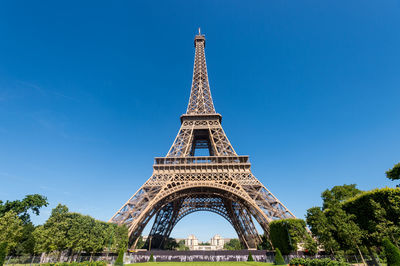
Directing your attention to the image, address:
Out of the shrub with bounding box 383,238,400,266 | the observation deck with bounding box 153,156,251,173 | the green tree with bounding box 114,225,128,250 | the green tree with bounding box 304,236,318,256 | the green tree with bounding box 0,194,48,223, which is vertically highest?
the observation deck with bounding box 153,156,251,173

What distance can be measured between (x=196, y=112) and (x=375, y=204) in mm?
28500

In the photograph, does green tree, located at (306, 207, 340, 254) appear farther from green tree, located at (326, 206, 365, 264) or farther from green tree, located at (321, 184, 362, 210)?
green tree, located at (321, 184, 362, 210)

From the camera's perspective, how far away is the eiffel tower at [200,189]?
2480 cm

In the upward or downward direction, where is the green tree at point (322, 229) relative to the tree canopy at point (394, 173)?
downward

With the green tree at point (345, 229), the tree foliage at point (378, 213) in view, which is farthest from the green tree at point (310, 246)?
the tree foliage at point (378, 213)

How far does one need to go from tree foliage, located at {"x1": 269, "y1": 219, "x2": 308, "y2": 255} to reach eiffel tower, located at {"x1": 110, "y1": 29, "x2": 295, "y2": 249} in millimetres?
1184

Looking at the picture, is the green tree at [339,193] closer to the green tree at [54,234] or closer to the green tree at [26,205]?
the green tree at [54,234]

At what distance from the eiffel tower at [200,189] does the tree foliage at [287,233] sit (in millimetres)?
1184

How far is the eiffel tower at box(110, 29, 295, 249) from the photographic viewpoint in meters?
24.8

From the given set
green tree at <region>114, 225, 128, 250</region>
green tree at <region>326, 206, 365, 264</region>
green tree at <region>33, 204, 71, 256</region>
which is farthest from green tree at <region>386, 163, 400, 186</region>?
green tree at <region>33, 204, 71, 256</region>

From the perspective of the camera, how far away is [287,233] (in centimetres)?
2205

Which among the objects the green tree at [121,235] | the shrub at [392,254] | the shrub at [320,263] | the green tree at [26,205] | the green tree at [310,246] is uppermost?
the green tree at [26,205]

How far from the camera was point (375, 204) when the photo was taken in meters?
17.9

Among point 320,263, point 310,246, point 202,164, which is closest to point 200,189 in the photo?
point 202,164
